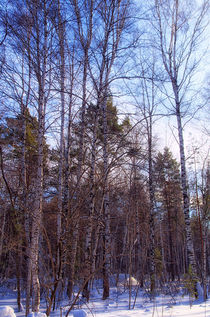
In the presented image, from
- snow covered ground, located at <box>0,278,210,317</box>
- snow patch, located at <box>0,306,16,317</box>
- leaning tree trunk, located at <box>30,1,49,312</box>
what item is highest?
leaning tree trunk, located at <box>30,1,49,312</box>

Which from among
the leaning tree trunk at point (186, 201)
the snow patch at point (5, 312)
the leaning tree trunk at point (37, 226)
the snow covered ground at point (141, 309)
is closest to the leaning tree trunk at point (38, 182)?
the leaning tree trunk at point (37, 226)

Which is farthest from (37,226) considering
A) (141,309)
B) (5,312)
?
(141,309)

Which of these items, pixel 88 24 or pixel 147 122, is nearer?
pixel 88 24

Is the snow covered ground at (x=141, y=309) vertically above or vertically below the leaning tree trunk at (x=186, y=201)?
below

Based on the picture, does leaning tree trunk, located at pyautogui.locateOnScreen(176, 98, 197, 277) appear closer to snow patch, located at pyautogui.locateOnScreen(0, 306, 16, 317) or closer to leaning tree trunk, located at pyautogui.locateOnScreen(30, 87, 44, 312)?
leaning tree trunk, located at pyautogui.locateOnScreen(30, 87, 44, 312)

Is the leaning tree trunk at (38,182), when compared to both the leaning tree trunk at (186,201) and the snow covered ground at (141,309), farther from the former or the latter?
the leaning tree trunk at (186,201)

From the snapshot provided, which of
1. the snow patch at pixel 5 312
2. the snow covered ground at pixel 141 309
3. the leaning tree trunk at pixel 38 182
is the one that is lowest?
the snow covered ground at pixel 141 309

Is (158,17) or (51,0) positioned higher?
(158,17)

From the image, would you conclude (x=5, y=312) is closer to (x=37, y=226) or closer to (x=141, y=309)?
(x=37, y=226)

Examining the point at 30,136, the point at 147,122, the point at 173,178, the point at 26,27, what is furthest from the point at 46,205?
the point at 173,178

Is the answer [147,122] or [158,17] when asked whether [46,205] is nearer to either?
[147,122]

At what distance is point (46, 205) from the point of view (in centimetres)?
1173

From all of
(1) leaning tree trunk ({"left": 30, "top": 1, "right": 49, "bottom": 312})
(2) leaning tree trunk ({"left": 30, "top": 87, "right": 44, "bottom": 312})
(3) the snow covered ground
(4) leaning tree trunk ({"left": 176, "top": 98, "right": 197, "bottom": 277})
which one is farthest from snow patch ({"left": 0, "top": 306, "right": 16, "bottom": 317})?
(4) leaning tree trunk ({"left": 176, "top": 98, "right": 197, "bottom": 277})

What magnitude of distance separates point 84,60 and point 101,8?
1485mm
